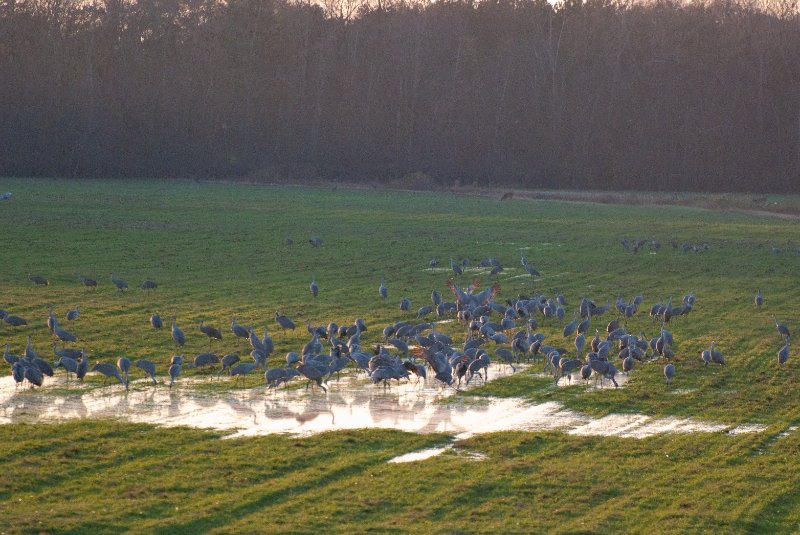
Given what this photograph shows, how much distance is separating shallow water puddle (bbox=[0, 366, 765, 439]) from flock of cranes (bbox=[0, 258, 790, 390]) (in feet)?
0.79

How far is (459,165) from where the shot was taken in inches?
3248

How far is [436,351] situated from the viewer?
13.7 m

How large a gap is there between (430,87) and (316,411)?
7529 cm

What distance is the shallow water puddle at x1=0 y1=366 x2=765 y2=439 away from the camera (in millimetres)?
11484

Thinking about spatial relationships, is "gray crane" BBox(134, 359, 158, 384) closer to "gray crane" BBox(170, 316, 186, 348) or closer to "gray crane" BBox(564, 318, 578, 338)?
"gray crane" BBox(170, 316, 186, 348)

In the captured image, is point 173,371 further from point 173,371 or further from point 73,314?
point 73,314

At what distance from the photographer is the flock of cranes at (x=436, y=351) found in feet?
43.6

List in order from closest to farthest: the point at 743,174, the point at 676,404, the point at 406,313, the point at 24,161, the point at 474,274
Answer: the point at 676,404, the point at 406,313, the point at 474,274, the point at 24,161, the point at 743,174

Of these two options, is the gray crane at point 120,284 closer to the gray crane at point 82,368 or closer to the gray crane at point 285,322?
the gray crane at point 285,322

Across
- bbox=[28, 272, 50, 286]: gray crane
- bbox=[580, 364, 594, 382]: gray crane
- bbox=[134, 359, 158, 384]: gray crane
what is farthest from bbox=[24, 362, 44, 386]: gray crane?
bbox=[28, 272, 50, 286]: gray crane

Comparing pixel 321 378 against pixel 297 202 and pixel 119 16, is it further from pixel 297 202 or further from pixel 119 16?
pixel 119 16

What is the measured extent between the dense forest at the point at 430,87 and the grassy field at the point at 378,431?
43.6 metres

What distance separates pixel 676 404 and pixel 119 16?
7653cm

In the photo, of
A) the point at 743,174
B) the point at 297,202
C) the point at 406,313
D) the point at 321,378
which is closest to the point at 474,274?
the point at 406,313
